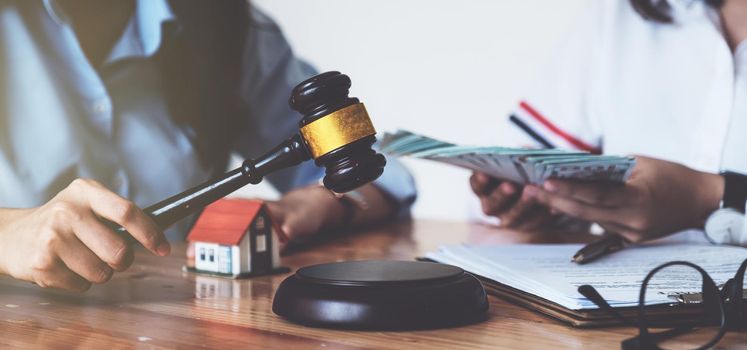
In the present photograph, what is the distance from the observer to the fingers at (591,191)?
113 centimetres

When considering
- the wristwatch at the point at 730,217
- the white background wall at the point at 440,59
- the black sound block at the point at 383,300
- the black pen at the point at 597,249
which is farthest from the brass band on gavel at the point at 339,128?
the white background wall at the point at 440,59

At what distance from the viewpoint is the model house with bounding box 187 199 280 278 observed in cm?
93

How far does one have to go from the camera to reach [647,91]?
177 centimetres

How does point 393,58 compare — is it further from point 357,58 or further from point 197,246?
point 197,246

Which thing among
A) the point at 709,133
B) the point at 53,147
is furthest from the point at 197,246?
the point at 709,133

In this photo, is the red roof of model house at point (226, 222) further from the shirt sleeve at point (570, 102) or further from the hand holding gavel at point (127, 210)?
the shirt sleeve at point (570, 102)

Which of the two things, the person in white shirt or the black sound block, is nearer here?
the black sound block

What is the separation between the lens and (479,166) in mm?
1141

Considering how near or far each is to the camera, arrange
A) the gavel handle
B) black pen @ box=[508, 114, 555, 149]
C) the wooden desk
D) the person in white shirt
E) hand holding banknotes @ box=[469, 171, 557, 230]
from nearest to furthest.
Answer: the wooden desk
the gavel handle
hand holding banknotes @ box=[469, 171, 557, 230]
the person in white shirt
black pen @ box=[508, 114, 555, 149]

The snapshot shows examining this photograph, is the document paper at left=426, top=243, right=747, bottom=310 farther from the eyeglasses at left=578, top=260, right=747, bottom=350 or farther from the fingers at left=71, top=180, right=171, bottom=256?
the fingers at left=71, top=180, right=171, bottom=256

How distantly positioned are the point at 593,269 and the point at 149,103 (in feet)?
4.05

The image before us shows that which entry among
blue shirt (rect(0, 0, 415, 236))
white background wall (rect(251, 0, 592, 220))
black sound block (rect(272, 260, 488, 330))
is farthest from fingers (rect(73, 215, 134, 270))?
white background wall (rect(251, 0, 592, 220))

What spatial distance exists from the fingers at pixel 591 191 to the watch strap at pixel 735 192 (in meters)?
0.22

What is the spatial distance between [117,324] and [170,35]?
126 cm
